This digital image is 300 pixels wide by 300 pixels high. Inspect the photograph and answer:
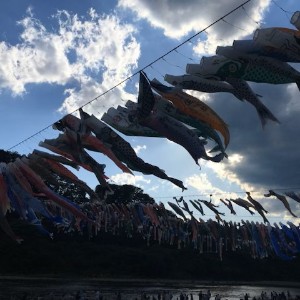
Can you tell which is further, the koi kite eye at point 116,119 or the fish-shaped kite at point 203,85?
the koi kite eye at point 116,119

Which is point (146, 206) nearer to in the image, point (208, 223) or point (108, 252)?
point (208, 223)

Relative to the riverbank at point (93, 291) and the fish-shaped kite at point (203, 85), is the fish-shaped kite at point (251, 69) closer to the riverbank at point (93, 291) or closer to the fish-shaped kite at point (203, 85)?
the fish-shaped kite at point (203, 85)

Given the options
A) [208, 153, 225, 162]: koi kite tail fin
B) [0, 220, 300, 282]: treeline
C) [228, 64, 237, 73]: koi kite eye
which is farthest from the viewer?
[0, 220, 300, 282]: treeline

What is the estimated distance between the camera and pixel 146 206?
32562mm

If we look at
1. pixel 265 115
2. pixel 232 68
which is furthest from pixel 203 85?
pixel 265 115

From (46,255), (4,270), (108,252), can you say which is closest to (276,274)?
(108,252)

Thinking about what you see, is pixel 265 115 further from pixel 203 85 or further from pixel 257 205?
pixel 257 205

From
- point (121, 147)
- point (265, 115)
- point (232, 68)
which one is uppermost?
point (232, 68)

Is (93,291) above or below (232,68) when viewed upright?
below

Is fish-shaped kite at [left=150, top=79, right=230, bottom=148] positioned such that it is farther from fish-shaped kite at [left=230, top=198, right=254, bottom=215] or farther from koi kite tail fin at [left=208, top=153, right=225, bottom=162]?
fish-shaped kite at [left=230, top=198, right=254, bottom=215]

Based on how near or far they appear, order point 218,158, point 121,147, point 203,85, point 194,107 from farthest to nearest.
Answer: point 121,147 → point 218,158 → point 194,107 → point 203,85

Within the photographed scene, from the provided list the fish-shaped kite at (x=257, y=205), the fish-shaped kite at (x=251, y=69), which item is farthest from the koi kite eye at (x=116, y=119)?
the fish-shaped kite at (x=257, y=205)

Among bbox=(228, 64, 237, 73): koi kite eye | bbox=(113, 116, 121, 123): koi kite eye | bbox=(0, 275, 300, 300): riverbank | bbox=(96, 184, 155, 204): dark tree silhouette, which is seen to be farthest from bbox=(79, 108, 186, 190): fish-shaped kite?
bbox=(96, 184, 155, 204): dark tree silhouette

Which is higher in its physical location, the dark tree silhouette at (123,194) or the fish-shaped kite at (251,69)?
the dark tree silhouette at (123,194)
